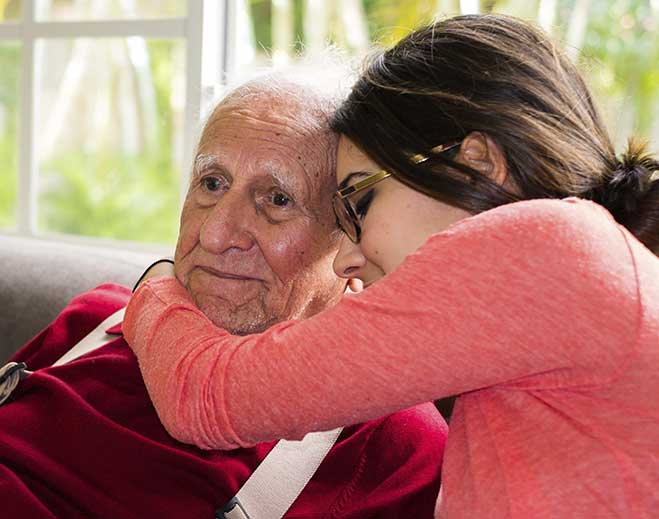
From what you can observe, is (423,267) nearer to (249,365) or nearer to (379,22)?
(249,365)

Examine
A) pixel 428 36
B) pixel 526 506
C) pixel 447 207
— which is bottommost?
pixel 526 506

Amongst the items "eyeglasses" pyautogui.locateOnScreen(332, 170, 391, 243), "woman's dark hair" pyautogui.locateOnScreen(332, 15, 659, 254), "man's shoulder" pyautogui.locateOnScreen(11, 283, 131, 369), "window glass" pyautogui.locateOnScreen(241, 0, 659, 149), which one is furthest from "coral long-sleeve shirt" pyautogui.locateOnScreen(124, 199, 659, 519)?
"window glass" pyautogui.locateOnScreen(241, 0, 659, 149)

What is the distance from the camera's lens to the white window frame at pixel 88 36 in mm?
2945

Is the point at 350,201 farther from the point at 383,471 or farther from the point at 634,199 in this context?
the point at 383,471

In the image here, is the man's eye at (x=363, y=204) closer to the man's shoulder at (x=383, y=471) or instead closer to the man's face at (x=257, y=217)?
the man's face at (x=257, y=217)

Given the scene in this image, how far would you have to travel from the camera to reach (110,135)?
4855 millimetres

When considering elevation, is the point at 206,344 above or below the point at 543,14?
below

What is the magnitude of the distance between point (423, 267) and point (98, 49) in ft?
12.1

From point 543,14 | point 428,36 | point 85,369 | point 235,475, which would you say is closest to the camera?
point 428,36

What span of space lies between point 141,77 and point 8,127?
27.5 inches

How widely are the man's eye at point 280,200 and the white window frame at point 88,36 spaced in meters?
0.96

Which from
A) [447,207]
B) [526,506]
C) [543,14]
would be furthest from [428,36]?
[543,14]

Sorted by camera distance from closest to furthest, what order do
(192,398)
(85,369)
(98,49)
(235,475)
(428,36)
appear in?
(192,398)
(428,36)
(235,475)
(85,369)
(98,49)

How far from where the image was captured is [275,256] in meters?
1.62
